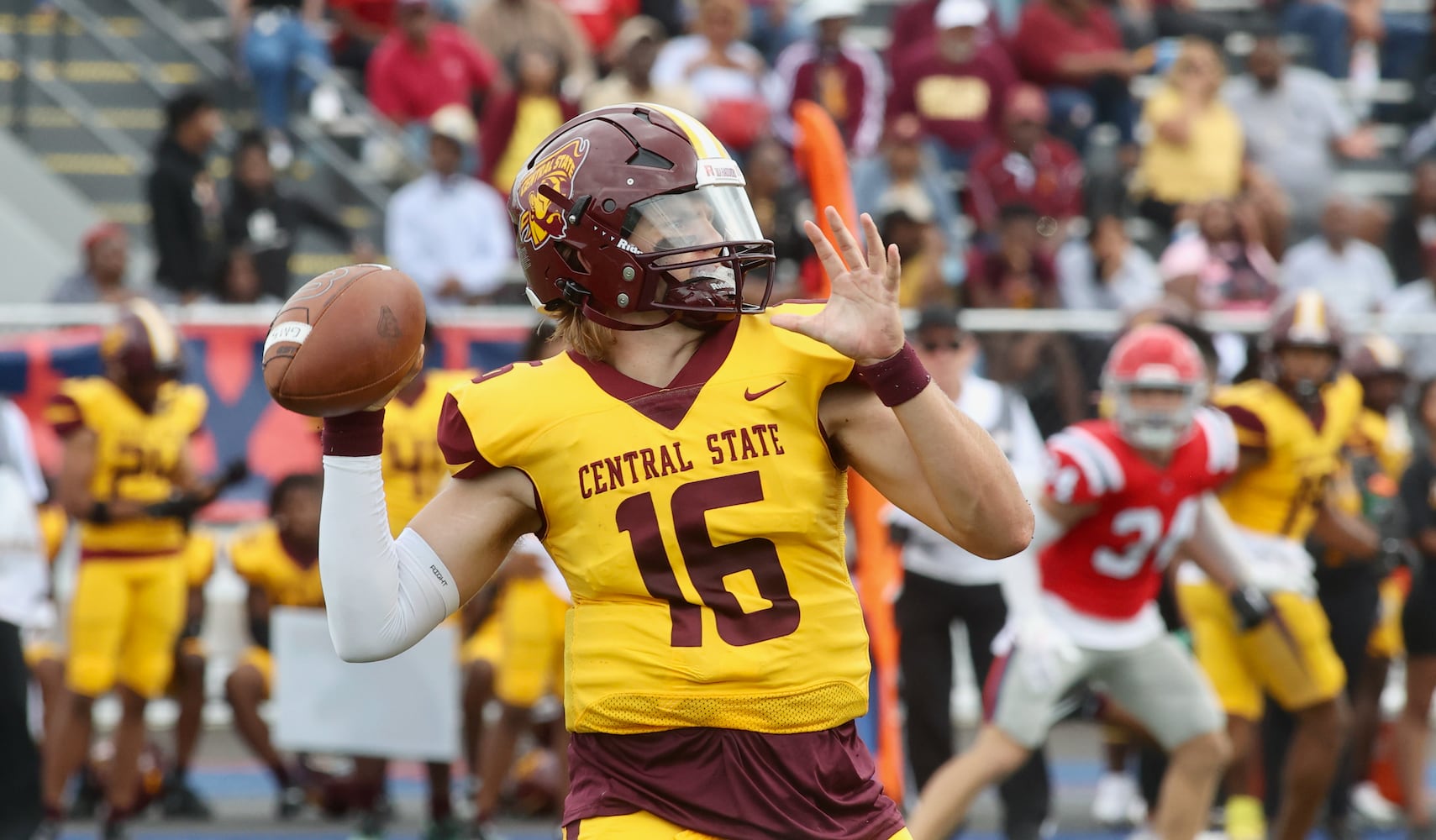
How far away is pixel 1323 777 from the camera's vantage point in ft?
23.1

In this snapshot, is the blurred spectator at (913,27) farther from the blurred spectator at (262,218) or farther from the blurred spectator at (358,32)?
the blurred spectator at (262,218)

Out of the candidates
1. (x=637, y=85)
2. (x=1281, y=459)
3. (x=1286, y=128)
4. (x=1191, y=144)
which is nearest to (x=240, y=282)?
(x=637, y=85)

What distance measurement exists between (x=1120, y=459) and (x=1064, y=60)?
6071 millimetres

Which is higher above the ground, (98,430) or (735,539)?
Result: (735,539)

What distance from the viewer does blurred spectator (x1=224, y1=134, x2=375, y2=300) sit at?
32.4 ft

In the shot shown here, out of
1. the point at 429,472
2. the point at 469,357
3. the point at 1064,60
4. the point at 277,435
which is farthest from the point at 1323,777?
the point at 1064,60

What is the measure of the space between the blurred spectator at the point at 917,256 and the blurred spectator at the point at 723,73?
50.4 inches

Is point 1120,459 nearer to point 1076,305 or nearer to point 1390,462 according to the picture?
point 1390,462

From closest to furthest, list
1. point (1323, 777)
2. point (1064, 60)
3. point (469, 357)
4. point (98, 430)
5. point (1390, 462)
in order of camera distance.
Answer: point (1323, 777), point (98, 430), point (1390, 462), point (469, 357), point (1064, 60)

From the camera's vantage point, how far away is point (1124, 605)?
6348 millimetres

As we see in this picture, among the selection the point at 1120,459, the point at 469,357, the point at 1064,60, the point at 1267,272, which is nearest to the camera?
the point at 1120,459

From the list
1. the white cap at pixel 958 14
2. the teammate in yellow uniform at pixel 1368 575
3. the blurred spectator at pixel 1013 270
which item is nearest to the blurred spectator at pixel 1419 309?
the teammate in yellow uniform at pixel 1368 575

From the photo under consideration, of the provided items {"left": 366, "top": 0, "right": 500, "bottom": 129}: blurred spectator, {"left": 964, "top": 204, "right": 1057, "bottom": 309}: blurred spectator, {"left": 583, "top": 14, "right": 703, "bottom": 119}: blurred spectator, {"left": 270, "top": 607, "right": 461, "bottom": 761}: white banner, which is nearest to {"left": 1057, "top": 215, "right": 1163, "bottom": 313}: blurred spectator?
{"left": 964, "top": 204, "right": 1057, "bottom": 309}: blurred spectator

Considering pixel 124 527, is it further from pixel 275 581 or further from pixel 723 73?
pixel 723 73
